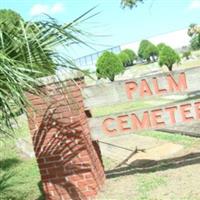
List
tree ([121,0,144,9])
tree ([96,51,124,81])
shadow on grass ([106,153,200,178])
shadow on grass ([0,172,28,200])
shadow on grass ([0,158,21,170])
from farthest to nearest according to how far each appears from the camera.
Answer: tree ([96,51,124,81]) → tree ([121,0,144,9]) → shadow on grass ([0,158,21,170]) → shadow on grass ([0,172,28,200]) → shadow on grass ([106,153,200,178])

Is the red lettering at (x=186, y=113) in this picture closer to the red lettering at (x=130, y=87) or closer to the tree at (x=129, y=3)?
the red lettering at (x=130, y=87)

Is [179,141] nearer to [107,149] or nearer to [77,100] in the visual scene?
[107,149]

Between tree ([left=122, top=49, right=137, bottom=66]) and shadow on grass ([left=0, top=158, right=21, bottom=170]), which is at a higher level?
tree ([left=122, top=49, right=137, bottom=66])

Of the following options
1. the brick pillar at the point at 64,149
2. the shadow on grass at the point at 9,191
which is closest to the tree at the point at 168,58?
the shadow on grass at the point at 9,191

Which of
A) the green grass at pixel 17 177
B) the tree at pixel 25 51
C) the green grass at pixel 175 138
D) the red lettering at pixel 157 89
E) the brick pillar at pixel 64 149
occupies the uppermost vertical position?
the tree at pixel 25 51

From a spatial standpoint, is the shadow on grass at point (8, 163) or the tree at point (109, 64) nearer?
the shadow on grass at point (8, 163)

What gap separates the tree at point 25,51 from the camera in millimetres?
4609

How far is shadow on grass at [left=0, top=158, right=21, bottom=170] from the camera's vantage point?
10562 mm

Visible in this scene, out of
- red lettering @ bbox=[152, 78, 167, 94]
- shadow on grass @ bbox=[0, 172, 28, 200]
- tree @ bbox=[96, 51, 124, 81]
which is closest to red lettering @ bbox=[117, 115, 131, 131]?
red lettering @ bbox=[152, 78, 167, 94]

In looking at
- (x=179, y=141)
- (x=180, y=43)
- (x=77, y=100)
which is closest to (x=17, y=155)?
(x=179, y=141)

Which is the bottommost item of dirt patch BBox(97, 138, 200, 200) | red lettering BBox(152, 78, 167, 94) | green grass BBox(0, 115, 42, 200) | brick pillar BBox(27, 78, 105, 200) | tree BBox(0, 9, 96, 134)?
green grass BBox(0, 115, 42, 200)

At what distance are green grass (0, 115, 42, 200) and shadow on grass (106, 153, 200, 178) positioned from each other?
3.94 ft

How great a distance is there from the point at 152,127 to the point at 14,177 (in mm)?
3321

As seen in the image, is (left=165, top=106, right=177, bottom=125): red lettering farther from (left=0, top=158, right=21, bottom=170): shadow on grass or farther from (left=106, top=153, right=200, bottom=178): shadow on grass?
(left=0, top=158, right=21, bottom=170): shadow on grass
